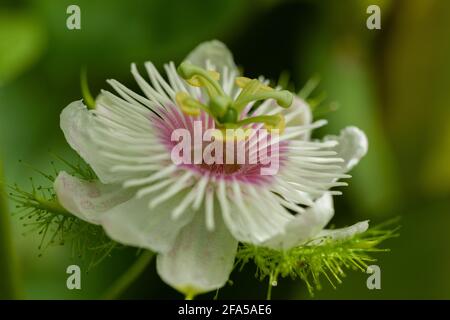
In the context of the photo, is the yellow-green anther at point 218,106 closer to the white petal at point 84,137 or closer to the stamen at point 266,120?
the stamen at point 266,120

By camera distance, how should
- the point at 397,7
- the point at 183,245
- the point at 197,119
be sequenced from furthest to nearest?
the point at 397,7 → the point at 197,119 → the point at 183,245

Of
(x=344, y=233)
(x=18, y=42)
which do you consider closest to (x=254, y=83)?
(x=344, y=233)

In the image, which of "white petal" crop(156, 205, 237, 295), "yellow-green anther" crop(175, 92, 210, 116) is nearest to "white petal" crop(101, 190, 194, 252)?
"white petal" crop(156, 205, 237, 295)

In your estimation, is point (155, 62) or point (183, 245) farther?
point (155, 62)

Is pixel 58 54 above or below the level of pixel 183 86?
above

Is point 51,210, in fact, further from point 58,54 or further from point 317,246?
point 58,54

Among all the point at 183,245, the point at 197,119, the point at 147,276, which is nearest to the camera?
the point at 183,245

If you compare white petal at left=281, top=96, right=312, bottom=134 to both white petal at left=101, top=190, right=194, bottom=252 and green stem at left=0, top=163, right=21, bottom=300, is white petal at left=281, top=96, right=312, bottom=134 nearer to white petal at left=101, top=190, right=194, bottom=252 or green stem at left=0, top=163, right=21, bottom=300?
white petal at left=101, top=190, right=194, bottom=252

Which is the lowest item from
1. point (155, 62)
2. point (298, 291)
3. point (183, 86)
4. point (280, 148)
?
point (298, 291)

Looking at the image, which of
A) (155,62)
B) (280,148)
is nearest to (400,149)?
(155,62)
